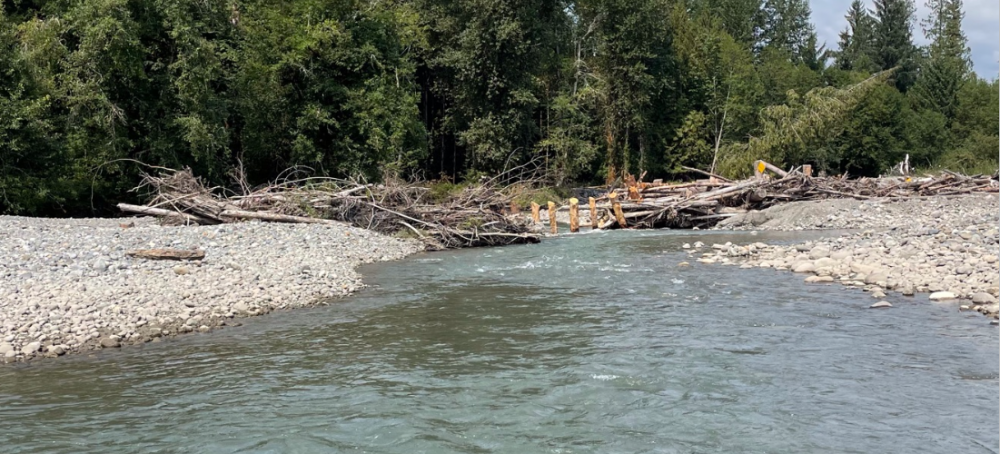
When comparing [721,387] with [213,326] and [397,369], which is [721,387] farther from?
[213,326]

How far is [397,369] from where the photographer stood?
7.88 metres

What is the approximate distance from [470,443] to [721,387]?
2653 millimetres

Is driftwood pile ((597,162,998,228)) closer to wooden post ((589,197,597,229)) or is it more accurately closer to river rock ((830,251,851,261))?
wooden post ((589,197,597,229))

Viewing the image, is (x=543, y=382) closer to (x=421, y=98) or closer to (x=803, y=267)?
(x=803, y=267)

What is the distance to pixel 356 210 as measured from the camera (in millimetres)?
20062

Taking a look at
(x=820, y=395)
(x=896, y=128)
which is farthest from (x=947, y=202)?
(x=896, y=128)

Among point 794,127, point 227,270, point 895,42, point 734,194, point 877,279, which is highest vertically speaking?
point 895,42

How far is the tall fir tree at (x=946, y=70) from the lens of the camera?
212 feet

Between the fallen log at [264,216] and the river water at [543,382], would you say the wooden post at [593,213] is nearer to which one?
the fallen log at [264,216]

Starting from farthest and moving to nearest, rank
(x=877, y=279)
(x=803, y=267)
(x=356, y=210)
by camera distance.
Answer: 1. (x=356, y=210)
2. (x=803, y=267)
3. (x=877, y=279)

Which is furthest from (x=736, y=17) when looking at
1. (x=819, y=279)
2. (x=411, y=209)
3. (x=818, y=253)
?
(x=819, y=279)

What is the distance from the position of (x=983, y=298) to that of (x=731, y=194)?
52.9 ft

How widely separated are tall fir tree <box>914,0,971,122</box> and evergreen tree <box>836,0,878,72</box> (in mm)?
5178

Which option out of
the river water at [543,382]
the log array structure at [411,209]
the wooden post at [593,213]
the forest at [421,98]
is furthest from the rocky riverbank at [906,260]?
the forest at [421,98]
